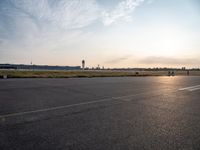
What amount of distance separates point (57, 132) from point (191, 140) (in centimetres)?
277

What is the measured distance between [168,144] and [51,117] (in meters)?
3.26

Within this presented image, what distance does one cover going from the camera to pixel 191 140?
3.45 meters

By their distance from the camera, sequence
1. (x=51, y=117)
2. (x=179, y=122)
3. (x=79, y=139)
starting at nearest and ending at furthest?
(x=79, y=139), (x=179, y=122), (x=51, y=117)

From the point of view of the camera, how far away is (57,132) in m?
3.81

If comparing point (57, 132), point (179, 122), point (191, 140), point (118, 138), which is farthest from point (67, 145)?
point (179, 122)

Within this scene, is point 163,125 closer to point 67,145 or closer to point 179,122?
point 179,122

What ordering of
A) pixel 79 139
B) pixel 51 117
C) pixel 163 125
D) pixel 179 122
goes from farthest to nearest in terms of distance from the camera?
pixel 51 117, pixel 179 122, pixel 163 125, pixel 79 139

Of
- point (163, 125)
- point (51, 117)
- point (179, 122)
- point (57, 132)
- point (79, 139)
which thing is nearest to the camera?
Answer: point (79, 139)

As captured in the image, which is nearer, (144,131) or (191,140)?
(191,140)

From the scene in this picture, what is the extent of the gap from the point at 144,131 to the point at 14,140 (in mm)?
2727

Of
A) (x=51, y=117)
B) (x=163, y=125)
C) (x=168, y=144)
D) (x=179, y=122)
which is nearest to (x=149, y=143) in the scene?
(x=168, y=144)

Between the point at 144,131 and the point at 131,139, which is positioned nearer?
the point at 131,139

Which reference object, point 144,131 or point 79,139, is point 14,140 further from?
point 144,131

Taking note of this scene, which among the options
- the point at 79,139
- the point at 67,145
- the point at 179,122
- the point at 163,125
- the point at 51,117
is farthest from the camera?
the point at 51,117
